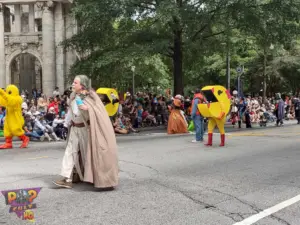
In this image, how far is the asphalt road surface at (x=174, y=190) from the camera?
17.1 feet

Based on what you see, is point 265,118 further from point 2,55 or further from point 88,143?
point 2,55

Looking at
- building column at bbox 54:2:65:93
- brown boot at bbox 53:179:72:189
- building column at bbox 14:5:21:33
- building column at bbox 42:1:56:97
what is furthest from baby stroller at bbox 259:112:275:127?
building column at bbox 14:5:21:33

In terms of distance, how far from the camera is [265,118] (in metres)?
24.6

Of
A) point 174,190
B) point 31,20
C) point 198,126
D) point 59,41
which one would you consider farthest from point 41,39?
point 174,190

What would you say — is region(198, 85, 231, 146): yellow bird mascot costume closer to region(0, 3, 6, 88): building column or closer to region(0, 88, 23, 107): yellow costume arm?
region(0, 88, 23, 107): yellow costume arm

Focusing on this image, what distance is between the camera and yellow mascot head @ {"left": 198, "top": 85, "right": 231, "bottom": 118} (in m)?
11.8

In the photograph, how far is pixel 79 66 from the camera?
2108 centimetres

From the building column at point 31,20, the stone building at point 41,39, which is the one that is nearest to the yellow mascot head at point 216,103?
the stone building at point 41,39

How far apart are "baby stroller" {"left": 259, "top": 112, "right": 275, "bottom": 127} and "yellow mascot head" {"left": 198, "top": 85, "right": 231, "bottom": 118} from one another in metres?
11.4

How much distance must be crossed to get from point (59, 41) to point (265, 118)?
16.9 metres

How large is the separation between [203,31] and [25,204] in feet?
58.7

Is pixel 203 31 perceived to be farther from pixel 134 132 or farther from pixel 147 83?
pixel 147 83

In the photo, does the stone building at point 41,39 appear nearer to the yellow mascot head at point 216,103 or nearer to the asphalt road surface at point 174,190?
the yellow mascot head at point 216,103

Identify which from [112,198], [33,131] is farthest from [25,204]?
[33,131]
